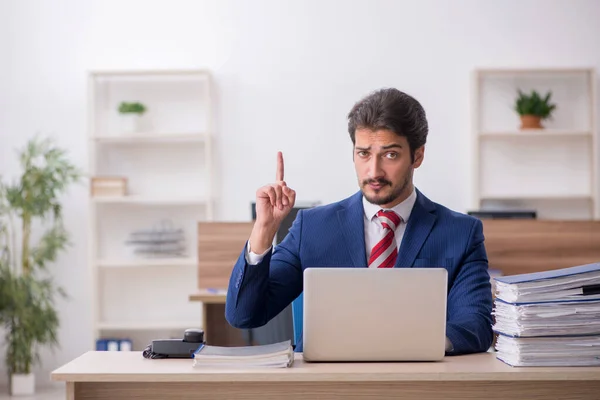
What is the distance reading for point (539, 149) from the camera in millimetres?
5742

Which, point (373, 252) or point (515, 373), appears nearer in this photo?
point (515, 373)

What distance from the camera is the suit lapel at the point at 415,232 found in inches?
88.3

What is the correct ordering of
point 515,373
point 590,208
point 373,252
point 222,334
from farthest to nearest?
point 590,208, point 222,334, point 373,252, point 515,373

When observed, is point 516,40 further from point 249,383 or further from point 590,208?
point 249,383

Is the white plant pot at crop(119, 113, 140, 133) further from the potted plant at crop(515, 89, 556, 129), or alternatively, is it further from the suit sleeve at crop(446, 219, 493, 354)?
the suit sleeve at crop(446, 219, 493, 354)

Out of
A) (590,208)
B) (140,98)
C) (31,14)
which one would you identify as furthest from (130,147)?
(590,208)

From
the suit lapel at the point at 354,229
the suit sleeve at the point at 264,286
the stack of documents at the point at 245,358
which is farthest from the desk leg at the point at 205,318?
the stack of documents at the point at 245,358

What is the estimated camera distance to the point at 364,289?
1.73 meters

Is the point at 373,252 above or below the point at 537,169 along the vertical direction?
below

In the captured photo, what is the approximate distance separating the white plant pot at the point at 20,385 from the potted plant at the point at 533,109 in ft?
12.0

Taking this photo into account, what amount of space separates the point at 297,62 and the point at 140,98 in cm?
112

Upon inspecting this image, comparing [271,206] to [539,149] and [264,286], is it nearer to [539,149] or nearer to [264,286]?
[264,286]

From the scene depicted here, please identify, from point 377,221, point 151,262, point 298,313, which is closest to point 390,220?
point 377,221

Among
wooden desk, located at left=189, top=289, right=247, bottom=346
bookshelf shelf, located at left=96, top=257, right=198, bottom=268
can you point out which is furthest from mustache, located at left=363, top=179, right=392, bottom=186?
bookshelf shelf, located at left=96, top=257, right=198, bottom=268
